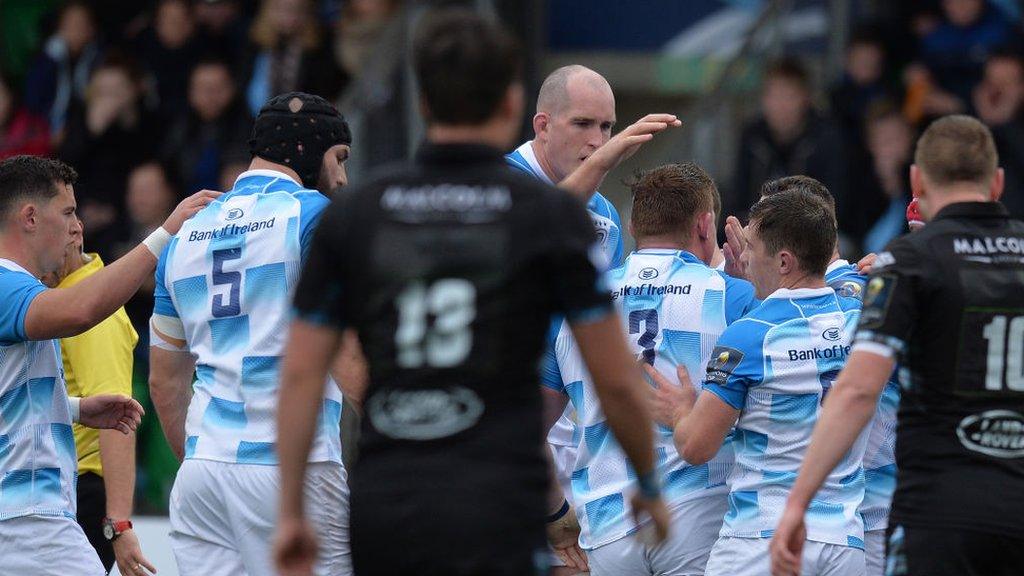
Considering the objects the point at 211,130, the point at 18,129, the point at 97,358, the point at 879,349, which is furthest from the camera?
the point at 18,129

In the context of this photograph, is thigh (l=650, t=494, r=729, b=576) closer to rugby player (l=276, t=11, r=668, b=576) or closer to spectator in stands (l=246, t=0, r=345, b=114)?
rugby player (l=276, t=11, r=668, b=576)

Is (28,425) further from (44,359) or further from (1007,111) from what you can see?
(1007,111)

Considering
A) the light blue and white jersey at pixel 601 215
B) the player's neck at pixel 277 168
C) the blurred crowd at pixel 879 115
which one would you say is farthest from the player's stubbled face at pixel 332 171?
the blurred crowd at pixel 879 115

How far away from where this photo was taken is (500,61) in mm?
4211

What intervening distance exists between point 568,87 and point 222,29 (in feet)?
27.2

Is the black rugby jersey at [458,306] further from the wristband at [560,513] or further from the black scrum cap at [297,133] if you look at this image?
the wristband at [560,513]

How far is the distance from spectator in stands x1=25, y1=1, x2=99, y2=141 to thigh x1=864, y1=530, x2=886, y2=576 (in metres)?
9.90

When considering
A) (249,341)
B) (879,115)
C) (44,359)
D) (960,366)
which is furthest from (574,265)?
(879,115)

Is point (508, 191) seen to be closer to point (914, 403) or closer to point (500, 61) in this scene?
point (500, 61)

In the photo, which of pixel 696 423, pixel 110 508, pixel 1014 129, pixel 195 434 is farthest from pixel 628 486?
pixel 1014 129

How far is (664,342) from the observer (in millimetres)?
6574

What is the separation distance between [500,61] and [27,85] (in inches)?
474

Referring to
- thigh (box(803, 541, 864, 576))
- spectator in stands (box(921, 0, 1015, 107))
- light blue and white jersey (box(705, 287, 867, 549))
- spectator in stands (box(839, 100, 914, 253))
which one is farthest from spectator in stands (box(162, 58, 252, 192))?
thigh (box(803, 541, 864, 576))

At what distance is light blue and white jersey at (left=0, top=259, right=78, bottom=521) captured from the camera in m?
6.23
